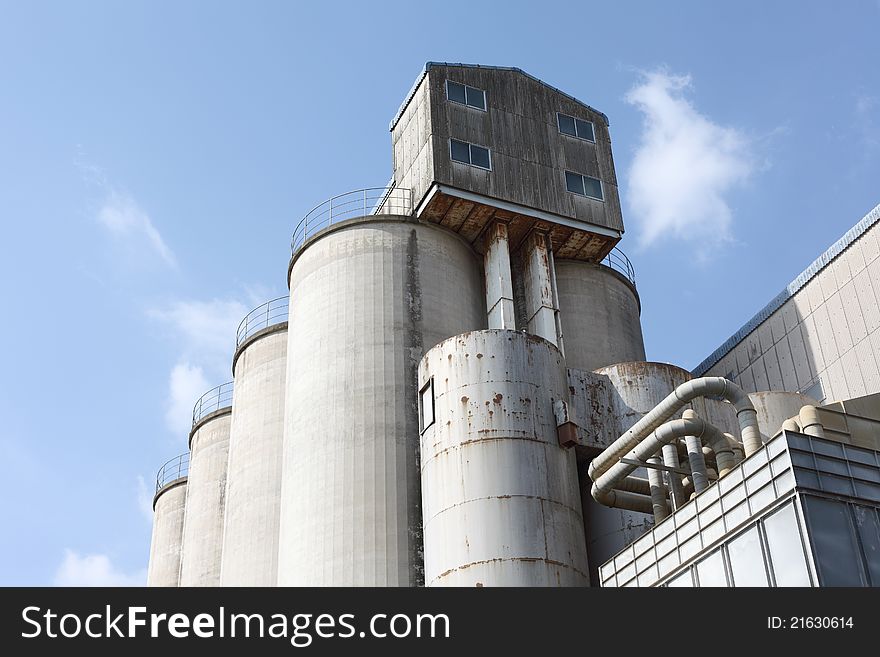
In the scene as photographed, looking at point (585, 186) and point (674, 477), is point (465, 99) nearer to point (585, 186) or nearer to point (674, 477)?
point (585, 186)

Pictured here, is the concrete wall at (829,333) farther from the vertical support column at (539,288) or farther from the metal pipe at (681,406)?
the metal pipe at (681,406)

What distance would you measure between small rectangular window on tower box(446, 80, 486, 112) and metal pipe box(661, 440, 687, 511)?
1855cm

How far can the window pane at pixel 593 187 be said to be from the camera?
46.6 metres

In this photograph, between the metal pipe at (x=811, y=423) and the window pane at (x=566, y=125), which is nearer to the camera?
the metal pipe at (x=811, y=423)

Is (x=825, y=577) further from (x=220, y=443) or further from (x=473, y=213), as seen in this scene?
(x=220, y=443)

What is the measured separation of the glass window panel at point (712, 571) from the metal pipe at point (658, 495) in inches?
229

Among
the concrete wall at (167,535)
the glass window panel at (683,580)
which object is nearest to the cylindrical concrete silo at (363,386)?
the glass window panel at (683,580)

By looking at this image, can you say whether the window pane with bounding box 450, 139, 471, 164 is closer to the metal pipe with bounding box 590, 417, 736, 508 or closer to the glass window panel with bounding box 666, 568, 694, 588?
the metal pipe with bounding box 590, 417, 736, 508

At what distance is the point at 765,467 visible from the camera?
26.0 metres

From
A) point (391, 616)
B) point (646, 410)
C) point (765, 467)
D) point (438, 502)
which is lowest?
point (391, 616)

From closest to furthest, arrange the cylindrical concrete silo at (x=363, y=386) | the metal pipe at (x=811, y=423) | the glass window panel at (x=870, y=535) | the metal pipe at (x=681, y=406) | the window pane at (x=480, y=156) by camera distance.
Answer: the glass window panel at (x=870, y=535) < the metal pipe at (x=811, y=423) < the metal pipe at (x=681, y=406) < the cylindrical concrete silo at (x=363, y=386) < the window pane at (x=480, y=156)

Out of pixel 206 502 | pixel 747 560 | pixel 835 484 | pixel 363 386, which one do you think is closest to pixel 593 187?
pixel 363 386

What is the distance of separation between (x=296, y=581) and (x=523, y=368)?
10116 mm

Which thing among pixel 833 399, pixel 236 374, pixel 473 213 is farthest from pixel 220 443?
pixel 833 399
